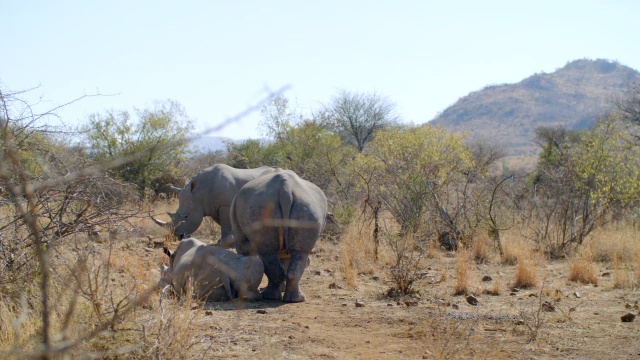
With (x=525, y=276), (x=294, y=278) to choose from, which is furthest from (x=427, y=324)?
(x=525, y=276)

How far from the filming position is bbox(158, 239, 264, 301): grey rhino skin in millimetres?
7375

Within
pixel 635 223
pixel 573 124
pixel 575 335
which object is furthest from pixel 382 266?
pixel 573 124

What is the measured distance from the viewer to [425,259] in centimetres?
1088

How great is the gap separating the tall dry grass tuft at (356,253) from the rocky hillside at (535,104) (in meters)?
65.5

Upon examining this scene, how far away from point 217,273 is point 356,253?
3188 millimetres

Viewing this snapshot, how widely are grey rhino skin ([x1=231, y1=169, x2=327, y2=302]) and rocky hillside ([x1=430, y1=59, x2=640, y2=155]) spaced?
69805 millimetres

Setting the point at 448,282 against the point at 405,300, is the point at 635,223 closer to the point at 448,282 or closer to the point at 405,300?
the point at 448,282

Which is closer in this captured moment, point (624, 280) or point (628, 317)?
point (628, 317)

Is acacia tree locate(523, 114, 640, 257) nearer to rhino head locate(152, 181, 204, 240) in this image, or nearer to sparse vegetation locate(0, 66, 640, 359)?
sparse vegetation locate(0, 66, 640, 359)

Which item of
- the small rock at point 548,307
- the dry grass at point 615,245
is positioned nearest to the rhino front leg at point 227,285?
the small rock at point 548,307

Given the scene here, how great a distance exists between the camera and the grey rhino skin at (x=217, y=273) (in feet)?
24.2

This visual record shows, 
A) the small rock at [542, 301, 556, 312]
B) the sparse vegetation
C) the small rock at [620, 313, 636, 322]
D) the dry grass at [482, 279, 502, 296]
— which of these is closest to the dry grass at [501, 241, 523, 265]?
the sparse vegetation

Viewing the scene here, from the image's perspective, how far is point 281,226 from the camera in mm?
7691

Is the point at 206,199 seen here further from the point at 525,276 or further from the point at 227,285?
the point at 525,276
